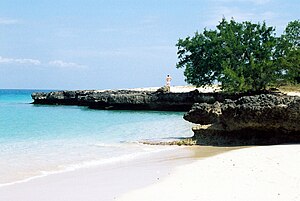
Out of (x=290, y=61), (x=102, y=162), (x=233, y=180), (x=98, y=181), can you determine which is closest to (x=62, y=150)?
(x=102, y=162)

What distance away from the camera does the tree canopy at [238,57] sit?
35031 mm

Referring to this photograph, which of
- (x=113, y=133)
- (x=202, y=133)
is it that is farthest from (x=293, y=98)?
(x=113, y=133)

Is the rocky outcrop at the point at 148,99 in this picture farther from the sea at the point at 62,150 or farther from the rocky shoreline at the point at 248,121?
the rocky shoreline at the point at 248,121

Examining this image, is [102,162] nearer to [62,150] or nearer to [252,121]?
[62,150]

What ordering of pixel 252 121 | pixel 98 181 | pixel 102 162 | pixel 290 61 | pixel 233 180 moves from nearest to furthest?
pixel 233 180, pixel 98 181, pixel 102 162, pixel 252 121, pixel 290 61

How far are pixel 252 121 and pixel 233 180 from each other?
605cm

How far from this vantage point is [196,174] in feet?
31.6

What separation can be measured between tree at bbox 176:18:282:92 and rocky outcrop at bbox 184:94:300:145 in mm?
18703

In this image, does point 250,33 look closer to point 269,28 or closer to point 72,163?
point 269,28

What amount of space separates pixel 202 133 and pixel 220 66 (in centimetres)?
2496

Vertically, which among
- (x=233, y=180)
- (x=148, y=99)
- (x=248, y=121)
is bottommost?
(x=233, y=180)

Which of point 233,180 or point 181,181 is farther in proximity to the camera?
point 181,181

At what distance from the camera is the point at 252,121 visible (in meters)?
14.5

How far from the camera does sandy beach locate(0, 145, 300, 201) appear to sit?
774 cm
